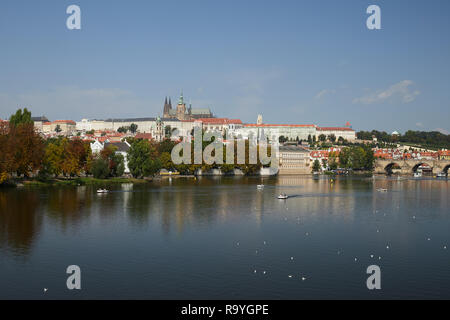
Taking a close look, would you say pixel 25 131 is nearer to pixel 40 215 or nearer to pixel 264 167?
pixel 40 215

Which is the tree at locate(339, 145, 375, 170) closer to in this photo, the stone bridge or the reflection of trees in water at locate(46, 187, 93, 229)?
the stone bridge

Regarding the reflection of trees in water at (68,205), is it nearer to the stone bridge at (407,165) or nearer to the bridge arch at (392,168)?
the stone bridge at (407,165)

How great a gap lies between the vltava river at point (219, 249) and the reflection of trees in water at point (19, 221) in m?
0.07

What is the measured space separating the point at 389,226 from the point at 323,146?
14915 centimetres

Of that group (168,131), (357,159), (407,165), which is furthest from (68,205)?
(168,131)

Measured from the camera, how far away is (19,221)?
3173cm

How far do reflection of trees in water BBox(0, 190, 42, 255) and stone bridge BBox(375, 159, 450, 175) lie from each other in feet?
339

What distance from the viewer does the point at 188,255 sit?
76.4ft

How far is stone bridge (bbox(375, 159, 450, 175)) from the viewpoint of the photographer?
12350 centimetres

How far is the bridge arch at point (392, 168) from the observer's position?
432 feet

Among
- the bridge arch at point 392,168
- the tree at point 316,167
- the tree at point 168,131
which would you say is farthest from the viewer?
the tree at point 168,131

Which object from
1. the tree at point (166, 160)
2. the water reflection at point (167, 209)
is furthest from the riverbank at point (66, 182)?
the tree at point (166, 160)

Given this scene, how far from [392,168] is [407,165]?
21.8ft
